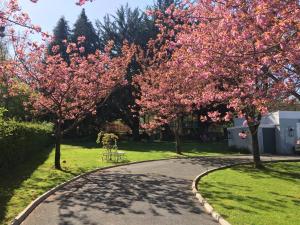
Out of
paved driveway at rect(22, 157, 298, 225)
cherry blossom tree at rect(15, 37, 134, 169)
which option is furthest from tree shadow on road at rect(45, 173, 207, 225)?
cherry blossom tree at rect(15, 37, 134, 169)

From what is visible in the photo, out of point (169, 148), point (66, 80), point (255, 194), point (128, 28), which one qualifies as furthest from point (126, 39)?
point (255, 194)

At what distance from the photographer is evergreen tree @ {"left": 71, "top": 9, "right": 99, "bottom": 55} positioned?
53.2 meters

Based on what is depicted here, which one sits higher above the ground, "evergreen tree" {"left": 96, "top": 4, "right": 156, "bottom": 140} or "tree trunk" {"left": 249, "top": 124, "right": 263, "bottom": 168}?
"evergreen tree" {"left": 96, "top": 4, "right": 156, "bottom": 140}

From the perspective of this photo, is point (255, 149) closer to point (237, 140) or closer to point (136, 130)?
point (237, 140)

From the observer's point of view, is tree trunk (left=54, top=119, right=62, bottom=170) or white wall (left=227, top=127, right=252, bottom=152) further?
white wall (left=227, top=127, right=252, bottom=152)

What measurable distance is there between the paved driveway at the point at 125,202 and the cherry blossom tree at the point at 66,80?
499 centimetres

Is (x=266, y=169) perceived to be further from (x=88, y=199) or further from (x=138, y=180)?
(x=88, y=199)

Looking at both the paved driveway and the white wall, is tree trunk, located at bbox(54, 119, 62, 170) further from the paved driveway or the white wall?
the white wall

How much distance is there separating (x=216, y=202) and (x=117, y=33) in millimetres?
40522

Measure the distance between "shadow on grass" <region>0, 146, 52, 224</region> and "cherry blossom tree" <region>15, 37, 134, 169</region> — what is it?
1771mm

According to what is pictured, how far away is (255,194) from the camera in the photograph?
15.0m

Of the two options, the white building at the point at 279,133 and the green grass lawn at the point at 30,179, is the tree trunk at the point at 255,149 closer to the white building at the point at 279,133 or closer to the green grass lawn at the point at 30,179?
the green grass lawn at the point at 30,179

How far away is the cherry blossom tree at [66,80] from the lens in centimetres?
2261

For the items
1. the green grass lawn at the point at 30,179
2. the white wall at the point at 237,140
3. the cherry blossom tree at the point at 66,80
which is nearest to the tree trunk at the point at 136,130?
the white wall at the point at 237,140
